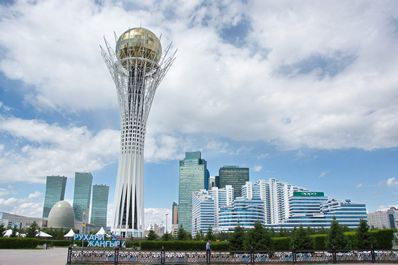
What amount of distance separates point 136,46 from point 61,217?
232ft

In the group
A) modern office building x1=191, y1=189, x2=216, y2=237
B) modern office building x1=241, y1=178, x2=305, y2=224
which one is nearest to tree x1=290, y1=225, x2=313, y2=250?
modern office building x1=241, y1=178, x2=305, y2=224

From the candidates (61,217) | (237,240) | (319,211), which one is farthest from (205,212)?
(237,240)

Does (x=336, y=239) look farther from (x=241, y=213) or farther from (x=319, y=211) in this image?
(x=319, y=211)

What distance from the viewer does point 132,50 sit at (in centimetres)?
7756

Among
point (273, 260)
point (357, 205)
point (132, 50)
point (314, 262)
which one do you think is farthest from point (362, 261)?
point (357, 205)

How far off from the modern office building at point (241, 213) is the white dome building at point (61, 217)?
56.6 m

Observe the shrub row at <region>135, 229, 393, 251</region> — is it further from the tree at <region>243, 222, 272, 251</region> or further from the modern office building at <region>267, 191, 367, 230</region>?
the modern office building at <region>267, 191, 367, 230</region>

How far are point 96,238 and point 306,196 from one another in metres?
121

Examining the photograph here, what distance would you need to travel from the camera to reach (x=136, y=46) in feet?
253

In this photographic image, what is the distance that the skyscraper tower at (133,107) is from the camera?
7238cm

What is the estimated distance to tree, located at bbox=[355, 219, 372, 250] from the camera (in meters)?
29.7

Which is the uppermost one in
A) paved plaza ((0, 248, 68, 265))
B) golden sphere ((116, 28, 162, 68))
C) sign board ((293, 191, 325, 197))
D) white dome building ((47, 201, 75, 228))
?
golden sphere ((116, 28, 162, 68))

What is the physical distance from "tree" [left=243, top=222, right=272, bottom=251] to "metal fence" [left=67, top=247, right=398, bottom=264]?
5.54 metres

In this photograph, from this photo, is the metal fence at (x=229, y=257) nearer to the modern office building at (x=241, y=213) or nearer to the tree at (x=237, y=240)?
the tree at (x=237, y=240)
